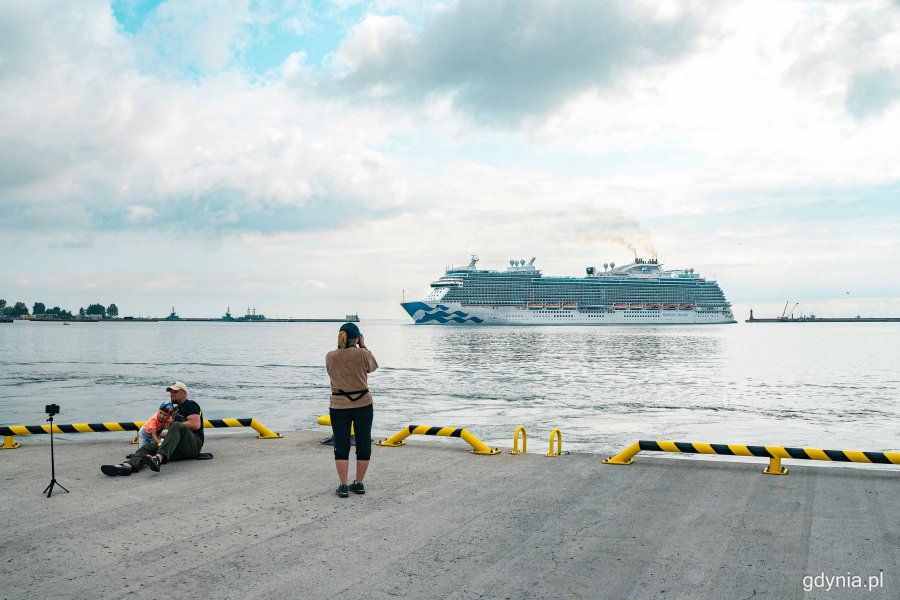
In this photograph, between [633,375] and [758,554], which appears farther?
[633,375]

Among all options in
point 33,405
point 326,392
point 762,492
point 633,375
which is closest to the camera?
point 762,492

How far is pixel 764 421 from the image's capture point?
19438 millimetres

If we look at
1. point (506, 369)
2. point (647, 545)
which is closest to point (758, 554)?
point (647, 545)

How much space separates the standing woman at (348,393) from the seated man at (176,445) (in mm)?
2751

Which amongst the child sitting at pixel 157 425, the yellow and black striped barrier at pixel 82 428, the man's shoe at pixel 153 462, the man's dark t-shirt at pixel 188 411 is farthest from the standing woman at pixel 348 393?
the yellow and black striped barrier at pixel 82 428

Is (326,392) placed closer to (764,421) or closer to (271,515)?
(764,421)

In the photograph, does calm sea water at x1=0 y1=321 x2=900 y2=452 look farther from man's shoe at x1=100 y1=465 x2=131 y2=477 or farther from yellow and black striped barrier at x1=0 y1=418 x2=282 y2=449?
man's shoe at x1=100 y1=465 x2=131 y2=477

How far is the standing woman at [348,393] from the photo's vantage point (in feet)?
23.9

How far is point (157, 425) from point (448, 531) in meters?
5.12

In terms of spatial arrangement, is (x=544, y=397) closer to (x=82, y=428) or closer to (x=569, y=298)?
(x=82, y=428)

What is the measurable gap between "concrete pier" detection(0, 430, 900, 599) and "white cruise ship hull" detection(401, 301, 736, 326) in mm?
122593

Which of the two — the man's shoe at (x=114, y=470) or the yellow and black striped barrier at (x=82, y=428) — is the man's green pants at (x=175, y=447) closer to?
the man's shoe at (x=114, y=470)

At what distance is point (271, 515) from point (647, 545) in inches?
143

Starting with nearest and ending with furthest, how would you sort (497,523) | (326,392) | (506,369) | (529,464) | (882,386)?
(497,523)
(529,464)
(326,392)
(882,386)
(506,369)
